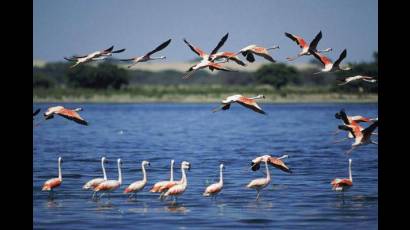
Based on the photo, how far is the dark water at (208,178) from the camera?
16625mm

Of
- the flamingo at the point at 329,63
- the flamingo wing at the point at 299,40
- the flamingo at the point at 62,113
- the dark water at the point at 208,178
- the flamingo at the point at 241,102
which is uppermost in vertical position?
the flamingo wing at the point at 299,40

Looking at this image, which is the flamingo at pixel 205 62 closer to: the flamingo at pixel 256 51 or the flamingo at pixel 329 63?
the flamingo at pixel 256 51

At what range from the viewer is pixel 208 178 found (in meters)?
23.2

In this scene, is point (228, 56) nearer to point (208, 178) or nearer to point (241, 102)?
point (241, 102)

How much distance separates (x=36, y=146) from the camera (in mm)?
36031

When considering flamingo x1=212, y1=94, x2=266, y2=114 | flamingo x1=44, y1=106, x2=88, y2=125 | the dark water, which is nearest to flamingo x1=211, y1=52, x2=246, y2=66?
flamingo x1=212, y1=94, x2=266, y2=114

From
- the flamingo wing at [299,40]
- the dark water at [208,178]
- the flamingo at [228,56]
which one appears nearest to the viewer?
the dark water at [208,178]

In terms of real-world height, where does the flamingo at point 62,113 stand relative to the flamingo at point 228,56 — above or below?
below

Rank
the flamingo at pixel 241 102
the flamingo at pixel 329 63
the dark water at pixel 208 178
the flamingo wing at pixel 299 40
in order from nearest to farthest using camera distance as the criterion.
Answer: the dark water at pixel 208 178 → the flamingo at pixel 241 102 → the flamingo at pixel 329 63 → the flamingo wing at pixel 299 40

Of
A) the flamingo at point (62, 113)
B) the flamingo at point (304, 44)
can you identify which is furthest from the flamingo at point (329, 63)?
the flamingo at point (62, 113)

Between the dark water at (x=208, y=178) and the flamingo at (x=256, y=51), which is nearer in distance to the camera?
the dark water at (x=208, y=178)
